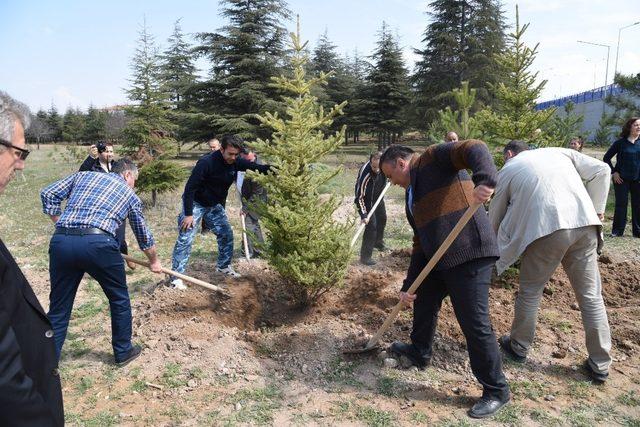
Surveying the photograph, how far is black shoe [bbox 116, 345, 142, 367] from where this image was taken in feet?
13.3

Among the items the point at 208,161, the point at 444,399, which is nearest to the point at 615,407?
the point at 444,399

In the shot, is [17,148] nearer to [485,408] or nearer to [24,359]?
[24,359]

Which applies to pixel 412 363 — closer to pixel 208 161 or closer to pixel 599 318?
pixel 599 318

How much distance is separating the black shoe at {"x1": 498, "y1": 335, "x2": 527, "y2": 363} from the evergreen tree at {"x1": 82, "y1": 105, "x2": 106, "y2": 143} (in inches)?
1802

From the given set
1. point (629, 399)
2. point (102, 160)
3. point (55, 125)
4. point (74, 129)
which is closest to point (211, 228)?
point (102, 160)

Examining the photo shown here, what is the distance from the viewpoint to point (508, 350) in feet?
13.5

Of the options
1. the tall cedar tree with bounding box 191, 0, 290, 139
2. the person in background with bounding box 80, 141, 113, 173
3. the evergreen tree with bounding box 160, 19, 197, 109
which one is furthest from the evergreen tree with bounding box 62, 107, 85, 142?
the person in background with bounding box 80, 141, 113, 173

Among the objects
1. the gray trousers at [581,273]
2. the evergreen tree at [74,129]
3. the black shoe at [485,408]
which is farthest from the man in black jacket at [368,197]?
the evergreen tree at [74,129]

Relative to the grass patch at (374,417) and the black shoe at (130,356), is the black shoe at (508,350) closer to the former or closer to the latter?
the grass patch at (374,417)

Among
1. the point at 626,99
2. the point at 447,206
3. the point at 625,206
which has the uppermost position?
the point at 626,99

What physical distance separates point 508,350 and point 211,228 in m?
3.88

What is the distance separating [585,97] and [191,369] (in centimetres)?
4085

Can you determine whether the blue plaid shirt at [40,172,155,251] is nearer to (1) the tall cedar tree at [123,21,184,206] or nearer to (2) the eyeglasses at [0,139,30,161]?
(2) the eyeglasses at [0,139,30,161]

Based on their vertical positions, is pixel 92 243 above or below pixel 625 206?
above
